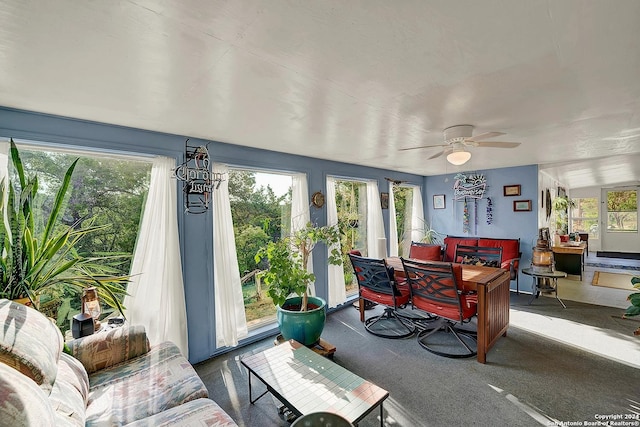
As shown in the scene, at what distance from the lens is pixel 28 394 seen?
3.04 feet

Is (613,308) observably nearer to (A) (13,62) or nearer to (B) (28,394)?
(B) (28,394)

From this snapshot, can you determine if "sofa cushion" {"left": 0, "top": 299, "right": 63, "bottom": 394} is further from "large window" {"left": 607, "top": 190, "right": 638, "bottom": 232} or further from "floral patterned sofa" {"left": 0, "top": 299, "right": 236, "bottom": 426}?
"large window" {"left": 607, "top": 190, "right": 638, "bottom": 232}

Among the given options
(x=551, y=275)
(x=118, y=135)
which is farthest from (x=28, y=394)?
(x=551, y=275)

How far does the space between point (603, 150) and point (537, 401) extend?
3288 millimetres

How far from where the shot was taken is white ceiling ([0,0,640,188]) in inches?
40.3

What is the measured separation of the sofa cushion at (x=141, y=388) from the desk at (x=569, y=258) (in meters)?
6.64

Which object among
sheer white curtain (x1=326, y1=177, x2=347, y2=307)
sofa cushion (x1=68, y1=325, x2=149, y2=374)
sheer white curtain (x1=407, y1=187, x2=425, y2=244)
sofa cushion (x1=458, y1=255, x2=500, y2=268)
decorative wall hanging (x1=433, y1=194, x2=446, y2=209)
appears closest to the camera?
sofa cushion (x1=68, y1=325, x2=149, y2=374)

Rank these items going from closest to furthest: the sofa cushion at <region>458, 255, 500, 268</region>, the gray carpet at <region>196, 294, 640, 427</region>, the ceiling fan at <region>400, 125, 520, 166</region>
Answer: the gray carpet at <region>196, 294, 640, 427</region> < the ceiling fan at <region>400, 125, 520, 166</region> < the sofa cushion at <region>458, 255, 500, 268</region>

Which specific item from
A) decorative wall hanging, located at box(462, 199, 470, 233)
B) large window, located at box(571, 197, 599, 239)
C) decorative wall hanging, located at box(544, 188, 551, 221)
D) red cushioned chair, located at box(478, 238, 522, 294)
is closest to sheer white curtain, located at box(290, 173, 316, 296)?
red cushioned chair, located at box(478, 238, 522, 294)

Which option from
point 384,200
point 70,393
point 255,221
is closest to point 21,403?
point 70,393

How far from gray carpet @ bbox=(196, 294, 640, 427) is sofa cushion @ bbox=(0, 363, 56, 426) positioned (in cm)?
133

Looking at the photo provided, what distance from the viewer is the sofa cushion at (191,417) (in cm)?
130

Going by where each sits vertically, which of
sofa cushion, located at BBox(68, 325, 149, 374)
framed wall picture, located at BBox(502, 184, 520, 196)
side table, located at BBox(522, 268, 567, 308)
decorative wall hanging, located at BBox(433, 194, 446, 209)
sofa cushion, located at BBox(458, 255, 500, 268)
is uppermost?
framed wall picture, located at BBox(502, 184, 520, 196)

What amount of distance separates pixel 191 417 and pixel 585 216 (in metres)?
11.6
